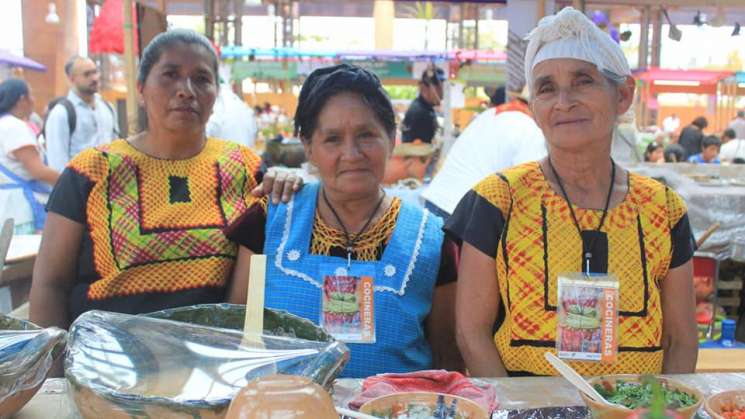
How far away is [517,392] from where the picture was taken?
137 cm

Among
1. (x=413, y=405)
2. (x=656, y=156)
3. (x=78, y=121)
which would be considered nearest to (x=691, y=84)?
(x=656, y=156)

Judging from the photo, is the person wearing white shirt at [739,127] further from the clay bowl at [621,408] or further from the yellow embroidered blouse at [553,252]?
the clay bowl at [621,408]

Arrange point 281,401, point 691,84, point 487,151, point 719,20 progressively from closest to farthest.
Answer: point 281,401
point 487,151
point 719,20
point 691,84

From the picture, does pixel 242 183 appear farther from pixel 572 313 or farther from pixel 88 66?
pixel 88 66

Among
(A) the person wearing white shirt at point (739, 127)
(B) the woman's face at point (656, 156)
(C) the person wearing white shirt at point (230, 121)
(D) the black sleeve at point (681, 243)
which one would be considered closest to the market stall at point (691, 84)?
(A) the person wearing white shirt at point (739, 127)

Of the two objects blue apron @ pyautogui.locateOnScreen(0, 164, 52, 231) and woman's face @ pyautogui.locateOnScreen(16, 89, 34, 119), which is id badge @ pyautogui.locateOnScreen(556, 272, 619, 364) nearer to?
blue apron @ pyautogui.locateOnScreen(0, 164, 52, 231)

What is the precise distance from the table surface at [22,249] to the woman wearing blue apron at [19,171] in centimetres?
60

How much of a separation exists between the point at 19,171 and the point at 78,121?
25.6 inches

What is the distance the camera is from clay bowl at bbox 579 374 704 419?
105cm

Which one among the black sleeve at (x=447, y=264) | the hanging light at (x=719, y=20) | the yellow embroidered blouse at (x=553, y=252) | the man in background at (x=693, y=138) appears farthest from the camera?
the man in background at (x=693, y=138)

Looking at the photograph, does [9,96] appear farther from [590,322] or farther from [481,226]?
[590,322]

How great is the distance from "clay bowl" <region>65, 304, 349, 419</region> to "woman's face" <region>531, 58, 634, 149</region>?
2.67ft

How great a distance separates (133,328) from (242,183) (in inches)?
35.9

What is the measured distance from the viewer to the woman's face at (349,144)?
166cm
